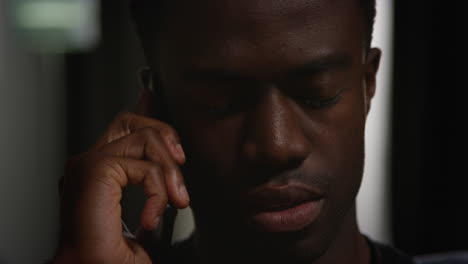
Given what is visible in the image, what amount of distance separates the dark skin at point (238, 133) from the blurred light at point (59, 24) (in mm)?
124

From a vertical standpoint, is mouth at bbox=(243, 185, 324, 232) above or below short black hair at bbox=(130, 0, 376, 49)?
below

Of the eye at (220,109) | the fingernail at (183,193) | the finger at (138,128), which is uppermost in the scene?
the eye at (220,109)

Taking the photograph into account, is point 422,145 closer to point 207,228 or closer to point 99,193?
point 207,228

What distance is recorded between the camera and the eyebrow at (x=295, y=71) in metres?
0.70

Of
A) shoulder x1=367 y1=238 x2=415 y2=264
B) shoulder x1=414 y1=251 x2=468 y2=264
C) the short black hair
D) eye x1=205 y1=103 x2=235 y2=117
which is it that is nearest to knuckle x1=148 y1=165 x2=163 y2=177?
eye x1=205 y1=103 x2=235 y2=117

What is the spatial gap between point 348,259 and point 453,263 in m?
0.31

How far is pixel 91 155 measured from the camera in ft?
2.35

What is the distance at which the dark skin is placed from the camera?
27.3 inches

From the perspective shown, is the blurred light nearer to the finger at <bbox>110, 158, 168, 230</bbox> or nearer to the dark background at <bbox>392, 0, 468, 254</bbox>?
the finger at <bbox>110, 158, 168, 230</bbox>

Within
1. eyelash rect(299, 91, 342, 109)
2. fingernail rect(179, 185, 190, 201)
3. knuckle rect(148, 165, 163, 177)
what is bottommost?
fingernail rect(179, 185, 190, 201)

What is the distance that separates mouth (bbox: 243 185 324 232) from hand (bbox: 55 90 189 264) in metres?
0.09

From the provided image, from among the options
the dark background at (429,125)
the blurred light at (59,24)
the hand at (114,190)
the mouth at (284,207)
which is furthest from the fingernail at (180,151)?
the dark background at (429,125)

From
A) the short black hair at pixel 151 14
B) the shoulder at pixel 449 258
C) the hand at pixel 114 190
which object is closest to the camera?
the hand at pixel 114 190

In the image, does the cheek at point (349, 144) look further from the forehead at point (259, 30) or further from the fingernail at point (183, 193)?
the fingernail at point (183, 193)
